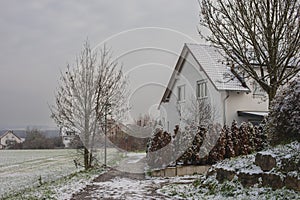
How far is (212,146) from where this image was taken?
1133 cm

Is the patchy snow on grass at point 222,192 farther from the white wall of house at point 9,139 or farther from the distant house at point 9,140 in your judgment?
the distant house at point 9,140

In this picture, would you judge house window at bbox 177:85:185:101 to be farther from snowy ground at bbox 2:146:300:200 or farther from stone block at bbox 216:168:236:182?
stone block at bbox 216:168:236:182

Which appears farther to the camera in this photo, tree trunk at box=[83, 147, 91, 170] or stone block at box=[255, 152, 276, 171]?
Result: tree trunk at box=[83, 147, 91, 170]

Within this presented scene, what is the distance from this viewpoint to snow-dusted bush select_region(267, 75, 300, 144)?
264 inches

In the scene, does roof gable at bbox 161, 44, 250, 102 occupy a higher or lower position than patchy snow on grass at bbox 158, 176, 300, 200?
higher

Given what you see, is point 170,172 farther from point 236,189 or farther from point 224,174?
point 236,189

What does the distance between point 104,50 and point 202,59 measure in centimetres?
743

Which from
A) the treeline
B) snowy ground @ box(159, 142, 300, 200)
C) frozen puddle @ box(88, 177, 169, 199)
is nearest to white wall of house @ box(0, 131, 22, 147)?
the treeline

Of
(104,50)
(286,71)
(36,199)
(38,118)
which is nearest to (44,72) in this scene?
(38,118)

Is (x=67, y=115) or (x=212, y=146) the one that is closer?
(x=212, y=146)

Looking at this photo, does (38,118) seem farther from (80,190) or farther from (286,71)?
(286,71)

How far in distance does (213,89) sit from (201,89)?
5.02 feet

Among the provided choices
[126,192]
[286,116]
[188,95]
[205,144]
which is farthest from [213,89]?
[126,192]

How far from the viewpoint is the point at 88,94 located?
1241 centimetres
